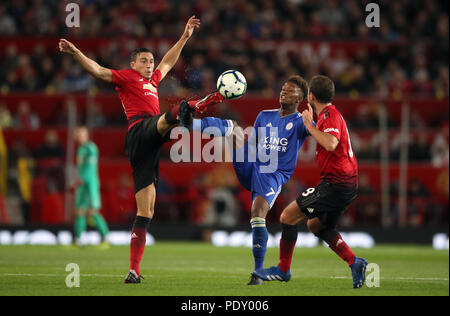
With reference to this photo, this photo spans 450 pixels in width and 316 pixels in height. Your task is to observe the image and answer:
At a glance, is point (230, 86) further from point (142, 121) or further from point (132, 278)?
point (132, 278)

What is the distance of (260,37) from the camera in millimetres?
23875

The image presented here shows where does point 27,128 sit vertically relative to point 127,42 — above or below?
below

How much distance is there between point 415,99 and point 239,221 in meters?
6.29

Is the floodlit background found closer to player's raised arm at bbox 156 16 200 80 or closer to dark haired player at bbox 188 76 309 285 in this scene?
player's raised arm at bbox 156 16 200 80

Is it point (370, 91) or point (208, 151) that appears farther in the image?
point (370, 91)

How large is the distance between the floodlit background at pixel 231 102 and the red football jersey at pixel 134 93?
730 cm

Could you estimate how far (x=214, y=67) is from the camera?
21.7 meters

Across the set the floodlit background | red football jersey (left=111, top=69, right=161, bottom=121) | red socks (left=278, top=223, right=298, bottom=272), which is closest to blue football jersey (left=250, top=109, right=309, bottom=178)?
red socks (left=278, top=223, right=298, bottom=272)

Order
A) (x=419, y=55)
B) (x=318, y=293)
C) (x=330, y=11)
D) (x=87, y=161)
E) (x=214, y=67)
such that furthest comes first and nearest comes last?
(x=330, y=11) < (x=419, y=55) < (x=214, y=67) < (x=87, y=161) < (x=318, y=293)

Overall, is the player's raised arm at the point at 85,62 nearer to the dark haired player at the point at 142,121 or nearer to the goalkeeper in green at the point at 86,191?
the dark haired player at the point at 142,121

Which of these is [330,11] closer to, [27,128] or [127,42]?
[127,42]

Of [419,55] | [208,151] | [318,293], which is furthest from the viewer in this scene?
[419,55]

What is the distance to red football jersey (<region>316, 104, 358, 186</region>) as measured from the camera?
797 centimetres
